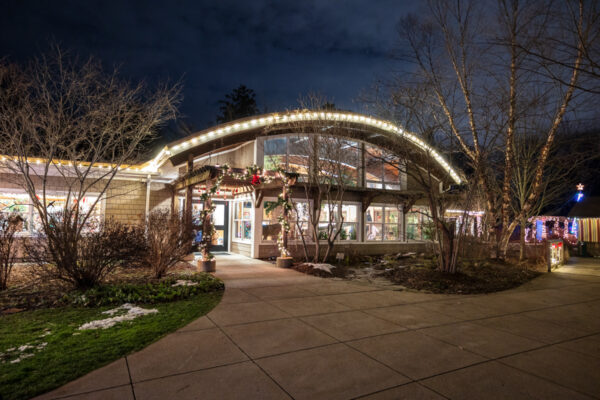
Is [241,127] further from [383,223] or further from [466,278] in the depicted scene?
[466,278]

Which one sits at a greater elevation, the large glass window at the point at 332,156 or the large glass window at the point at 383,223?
the large glass window at the point at 332,156

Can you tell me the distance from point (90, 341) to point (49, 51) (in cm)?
623

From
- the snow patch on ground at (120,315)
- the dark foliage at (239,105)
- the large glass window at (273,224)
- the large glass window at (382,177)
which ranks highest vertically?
the dark foliage at (239,105)

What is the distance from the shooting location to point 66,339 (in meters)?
4.26

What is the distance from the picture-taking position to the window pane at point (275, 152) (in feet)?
43.2

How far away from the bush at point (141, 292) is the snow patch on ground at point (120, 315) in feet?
1.08

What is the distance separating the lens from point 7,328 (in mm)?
4672

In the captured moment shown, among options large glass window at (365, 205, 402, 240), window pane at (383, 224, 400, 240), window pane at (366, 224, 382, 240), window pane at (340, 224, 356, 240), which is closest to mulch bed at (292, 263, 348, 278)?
window pane at (340, 224, 356, 240)

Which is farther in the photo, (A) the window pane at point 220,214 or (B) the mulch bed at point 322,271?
(A) the window pane at point 220,214

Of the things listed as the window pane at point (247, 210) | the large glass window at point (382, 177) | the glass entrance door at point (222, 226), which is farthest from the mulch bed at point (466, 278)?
the glass entrance door at point (222, 226)

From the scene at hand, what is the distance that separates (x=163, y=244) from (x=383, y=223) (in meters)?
10.0

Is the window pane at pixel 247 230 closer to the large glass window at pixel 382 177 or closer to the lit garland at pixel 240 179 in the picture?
the lit garland at pixel 240 179

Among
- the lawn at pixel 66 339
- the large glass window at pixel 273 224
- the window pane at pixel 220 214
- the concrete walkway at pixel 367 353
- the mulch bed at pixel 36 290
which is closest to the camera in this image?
the concrete walkway at pixel 367 353

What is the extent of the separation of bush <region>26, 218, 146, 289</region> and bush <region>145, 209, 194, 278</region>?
0.88 meters
